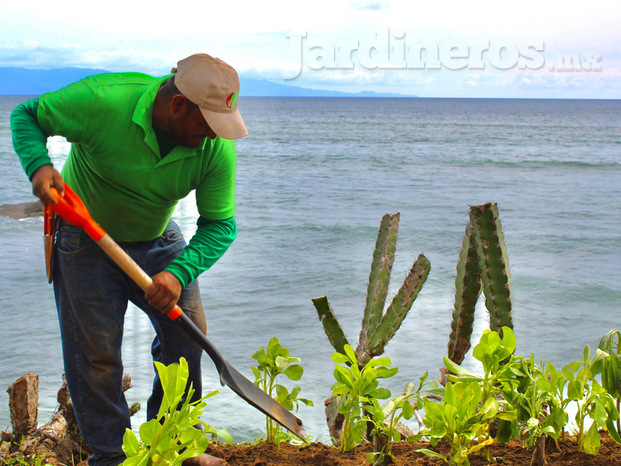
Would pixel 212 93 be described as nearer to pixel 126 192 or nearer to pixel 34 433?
pixel 126 192

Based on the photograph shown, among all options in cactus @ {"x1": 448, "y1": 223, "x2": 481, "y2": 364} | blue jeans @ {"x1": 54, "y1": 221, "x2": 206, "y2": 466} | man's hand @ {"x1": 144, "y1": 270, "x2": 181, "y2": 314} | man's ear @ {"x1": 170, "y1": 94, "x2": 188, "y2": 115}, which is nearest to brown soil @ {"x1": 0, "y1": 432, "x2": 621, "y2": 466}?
blue jeans @ {"x1": 54, "y1": 221, "x2": 206, "y2": 466}

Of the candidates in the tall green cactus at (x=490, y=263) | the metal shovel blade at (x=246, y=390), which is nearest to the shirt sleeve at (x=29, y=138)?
the metal shovel blade at (x=246, y=390)

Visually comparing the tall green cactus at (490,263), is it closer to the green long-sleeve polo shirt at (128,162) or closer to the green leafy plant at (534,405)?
the green leafy plant at (534,405)

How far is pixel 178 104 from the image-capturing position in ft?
6.77

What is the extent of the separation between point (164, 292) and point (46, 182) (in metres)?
0.53

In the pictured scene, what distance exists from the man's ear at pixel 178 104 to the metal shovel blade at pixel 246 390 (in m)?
0.75

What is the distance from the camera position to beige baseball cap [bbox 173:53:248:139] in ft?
6.59

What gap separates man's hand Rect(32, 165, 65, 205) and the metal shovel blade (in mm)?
646

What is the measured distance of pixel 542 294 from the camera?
5711 mm

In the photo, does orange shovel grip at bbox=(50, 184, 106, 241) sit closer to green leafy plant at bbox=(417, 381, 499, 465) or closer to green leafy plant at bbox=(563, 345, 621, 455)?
green leafy plant at bbox=(417, 381, 499, 465)

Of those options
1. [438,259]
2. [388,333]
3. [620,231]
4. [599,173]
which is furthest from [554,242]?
[599,173]

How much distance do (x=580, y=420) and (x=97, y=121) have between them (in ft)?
6.47

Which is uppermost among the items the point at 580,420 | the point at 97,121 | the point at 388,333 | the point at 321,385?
the point at 97,121

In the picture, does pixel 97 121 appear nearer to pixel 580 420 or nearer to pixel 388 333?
pixel 388 333
